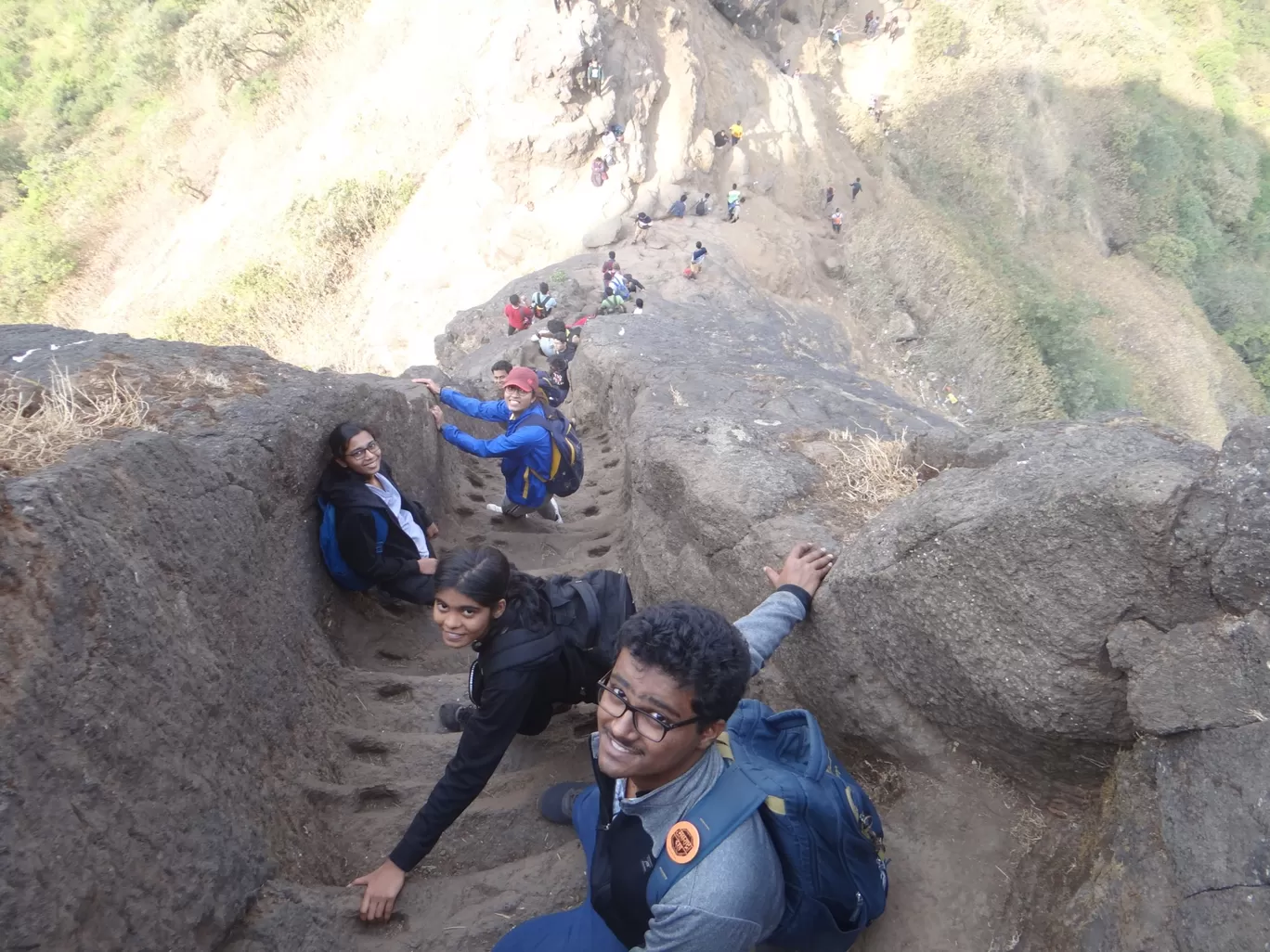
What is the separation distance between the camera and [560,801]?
2826 mm

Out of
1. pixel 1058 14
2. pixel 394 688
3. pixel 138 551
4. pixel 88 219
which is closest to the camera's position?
pixel 138 551

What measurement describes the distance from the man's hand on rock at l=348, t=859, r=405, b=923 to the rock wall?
0.93 feet

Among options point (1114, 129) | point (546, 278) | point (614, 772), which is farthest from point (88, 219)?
point (1114, 129)

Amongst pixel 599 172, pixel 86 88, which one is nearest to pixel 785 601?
pixel 599 172

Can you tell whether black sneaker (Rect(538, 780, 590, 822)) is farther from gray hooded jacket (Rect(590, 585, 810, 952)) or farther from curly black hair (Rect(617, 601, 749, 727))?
curly black hair (Rect(617, 601, 749, 727))

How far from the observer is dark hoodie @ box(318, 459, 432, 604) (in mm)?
3539

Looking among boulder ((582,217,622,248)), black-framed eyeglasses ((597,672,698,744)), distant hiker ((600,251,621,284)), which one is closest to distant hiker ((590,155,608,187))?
boulder ((582,217,622,248))

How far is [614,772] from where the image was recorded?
174cm

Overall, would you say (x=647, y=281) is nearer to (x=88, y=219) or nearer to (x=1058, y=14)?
(x=88, y=219)

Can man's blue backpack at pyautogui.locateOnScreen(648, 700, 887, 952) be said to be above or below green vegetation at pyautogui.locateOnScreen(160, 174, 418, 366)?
above

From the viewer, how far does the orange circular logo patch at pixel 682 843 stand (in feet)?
5.28

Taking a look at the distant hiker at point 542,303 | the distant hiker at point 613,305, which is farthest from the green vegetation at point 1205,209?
the distant hiker at point 542,303

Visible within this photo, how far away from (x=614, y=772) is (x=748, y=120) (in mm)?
17089

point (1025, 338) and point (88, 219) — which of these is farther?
point (88, 219)
